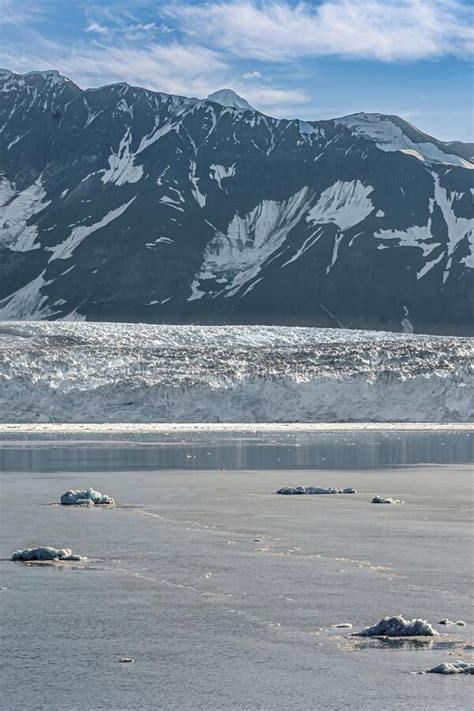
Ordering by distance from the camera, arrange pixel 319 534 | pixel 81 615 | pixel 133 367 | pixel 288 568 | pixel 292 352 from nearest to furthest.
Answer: pixel 81 615
pixel 288 568
pixel 319 534
pixel 133 367
pixel 292 352

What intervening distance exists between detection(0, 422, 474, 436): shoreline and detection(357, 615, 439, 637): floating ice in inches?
1874

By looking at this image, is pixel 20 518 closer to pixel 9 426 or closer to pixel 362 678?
pixel 362 678

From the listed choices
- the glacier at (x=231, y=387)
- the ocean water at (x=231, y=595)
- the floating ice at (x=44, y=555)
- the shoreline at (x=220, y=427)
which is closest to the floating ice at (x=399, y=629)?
the ocean water at (x=231, y=595)

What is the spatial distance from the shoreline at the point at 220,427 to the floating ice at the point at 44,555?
42.1m

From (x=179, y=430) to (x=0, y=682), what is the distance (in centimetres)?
5085

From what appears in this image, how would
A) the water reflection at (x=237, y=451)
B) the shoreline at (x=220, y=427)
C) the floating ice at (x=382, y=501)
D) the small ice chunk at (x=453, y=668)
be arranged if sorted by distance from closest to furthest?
the small ice chunk at (x=453, y=668) → the floating ice at (x=382, y=501) → the water reflection at (x=237, y=451) → the shoreline at (x=220, y=427)

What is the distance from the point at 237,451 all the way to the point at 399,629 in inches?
1240

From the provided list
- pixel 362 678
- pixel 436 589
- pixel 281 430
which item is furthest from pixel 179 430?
pixel 362 678

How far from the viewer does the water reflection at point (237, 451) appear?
36.5 m

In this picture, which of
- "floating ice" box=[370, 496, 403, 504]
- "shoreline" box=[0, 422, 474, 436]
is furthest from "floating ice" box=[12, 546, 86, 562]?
"shoreline" box=[0, 422, 474, 436]

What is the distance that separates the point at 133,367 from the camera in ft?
256

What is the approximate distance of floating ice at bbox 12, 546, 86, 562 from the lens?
1678cm

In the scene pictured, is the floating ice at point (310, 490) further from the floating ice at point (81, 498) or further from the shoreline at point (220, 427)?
the shoreline at point (220, 427)

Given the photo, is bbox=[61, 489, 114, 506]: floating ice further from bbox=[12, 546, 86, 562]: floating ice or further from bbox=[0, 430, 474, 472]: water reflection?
bbox=[0, 430, 474, 472]: water reflection
